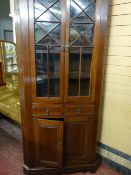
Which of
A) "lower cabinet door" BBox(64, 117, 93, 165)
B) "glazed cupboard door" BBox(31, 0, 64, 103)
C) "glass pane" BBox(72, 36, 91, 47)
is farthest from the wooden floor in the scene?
"glass pane" BBox(72, 36, 91, 47)

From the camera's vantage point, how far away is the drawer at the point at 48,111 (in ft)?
5.12

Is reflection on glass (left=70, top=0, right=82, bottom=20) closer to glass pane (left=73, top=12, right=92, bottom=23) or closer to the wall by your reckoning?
glass pane (left=73, top=12, right=92, bottom=23)

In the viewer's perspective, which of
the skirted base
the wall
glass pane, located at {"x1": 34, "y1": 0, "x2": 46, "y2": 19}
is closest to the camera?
glass pane, located at {"x1": 34, "y1": 0, "x2": 46, "y2": 19}

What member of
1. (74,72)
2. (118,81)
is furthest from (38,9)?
(118,81)

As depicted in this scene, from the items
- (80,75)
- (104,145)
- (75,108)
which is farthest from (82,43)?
(104,145)

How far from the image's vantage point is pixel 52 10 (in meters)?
1.33

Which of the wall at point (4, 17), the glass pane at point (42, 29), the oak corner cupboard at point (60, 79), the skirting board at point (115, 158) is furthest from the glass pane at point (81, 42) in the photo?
the wall at point (4, 17)

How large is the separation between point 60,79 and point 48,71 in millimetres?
127

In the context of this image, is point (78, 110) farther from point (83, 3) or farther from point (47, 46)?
point (83, 3)

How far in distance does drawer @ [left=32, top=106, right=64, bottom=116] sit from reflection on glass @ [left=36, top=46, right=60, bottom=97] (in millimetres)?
123

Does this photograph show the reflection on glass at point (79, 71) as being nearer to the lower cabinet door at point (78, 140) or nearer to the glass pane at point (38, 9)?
the lower cabinet door at point (78, 140)

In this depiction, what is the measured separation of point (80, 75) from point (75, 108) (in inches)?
12.4

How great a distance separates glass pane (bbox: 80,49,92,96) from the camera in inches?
58.4

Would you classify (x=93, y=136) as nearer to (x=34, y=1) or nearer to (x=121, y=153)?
(x=121, y=153)
